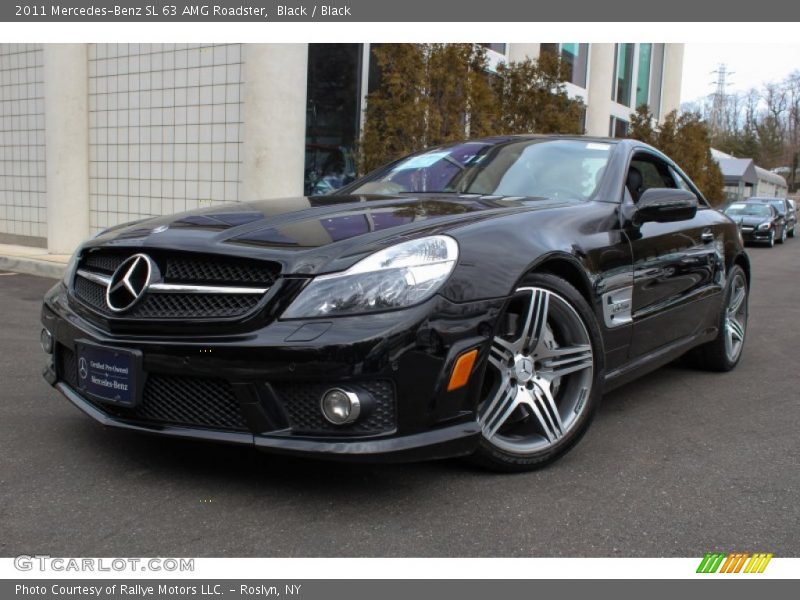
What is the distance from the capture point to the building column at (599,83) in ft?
57.0

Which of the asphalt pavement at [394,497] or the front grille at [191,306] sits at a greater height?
the front grille at [191,306]

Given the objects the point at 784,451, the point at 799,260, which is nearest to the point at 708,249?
the point at 784,451

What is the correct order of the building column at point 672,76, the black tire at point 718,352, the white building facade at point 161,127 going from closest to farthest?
the black tire at point 718,352
the white building facade at point 161,127
the building column at point 672,76

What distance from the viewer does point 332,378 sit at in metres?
2.42

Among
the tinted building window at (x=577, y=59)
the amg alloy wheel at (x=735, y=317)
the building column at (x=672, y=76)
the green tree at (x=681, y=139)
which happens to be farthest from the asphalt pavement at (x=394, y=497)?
the building column at (x=672, y=76)

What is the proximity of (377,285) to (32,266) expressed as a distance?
27.2 feet

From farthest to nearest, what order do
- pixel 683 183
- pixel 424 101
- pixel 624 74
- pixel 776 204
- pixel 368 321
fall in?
pixel 776 204
pixel 624 74
pixel 424 101
pixel 683 183
pixel 368 321

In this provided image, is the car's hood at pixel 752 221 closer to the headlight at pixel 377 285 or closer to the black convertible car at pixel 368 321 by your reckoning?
the black convertible car at pixel 368 321

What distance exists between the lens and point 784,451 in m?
3.39

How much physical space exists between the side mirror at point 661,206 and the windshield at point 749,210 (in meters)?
19.9

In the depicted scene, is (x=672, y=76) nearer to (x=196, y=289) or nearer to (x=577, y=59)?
(x=577, y=59)

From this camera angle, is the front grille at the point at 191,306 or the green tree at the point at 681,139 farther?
the green tree at the point at 681,139

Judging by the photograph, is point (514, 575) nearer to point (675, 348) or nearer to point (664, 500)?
→ point (664, 500)
